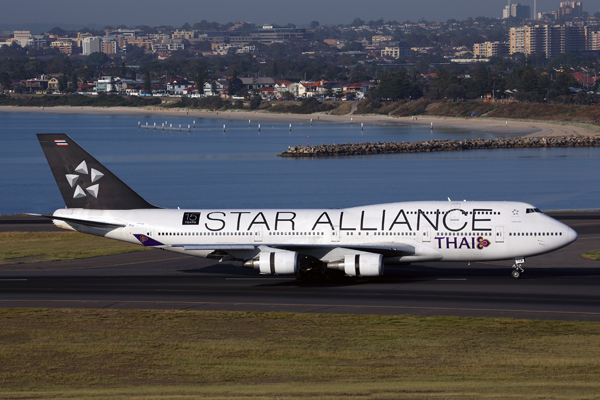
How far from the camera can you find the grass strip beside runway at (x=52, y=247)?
56938 mm

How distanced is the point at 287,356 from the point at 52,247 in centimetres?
3701

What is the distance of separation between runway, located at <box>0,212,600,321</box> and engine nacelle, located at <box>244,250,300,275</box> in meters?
1.23

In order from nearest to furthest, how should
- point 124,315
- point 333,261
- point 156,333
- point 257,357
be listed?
1. point 257,357
2. point 156,333
3. point 124,315
4. point 333,261

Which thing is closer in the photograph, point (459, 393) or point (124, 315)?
point (459, 393)

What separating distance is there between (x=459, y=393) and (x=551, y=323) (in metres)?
12.6

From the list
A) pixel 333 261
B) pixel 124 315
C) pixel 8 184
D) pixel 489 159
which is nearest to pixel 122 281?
pixel 124 315

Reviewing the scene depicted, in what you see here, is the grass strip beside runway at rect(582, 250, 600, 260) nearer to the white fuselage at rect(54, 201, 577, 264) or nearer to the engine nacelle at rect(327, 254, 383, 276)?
the white fuselage at rect(54, 201, 577, 264)

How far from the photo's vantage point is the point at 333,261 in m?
45.6

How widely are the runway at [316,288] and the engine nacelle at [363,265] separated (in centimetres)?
102

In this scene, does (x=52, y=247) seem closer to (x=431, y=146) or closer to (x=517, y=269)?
(x=517, y=269)

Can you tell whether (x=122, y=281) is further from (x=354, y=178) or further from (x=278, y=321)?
(x=354, y=178)

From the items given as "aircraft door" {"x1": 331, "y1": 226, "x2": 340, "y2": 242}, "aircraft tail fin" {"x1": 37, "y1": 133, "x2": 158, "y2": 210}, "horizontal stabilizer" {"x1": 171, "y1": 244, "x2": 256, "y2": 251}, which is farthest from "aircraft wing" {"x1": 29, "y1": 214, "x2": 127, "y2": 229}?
"aircraft door" {"x1": 331, "y1": 226, "x2": 340, "y2": 242}

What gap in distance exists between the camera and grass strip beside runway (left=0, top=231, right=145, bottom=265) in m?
56.9

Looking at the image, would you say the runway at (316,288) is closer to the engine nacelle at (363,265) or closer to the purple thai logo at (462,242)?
the engine nacelle at (363,265)
